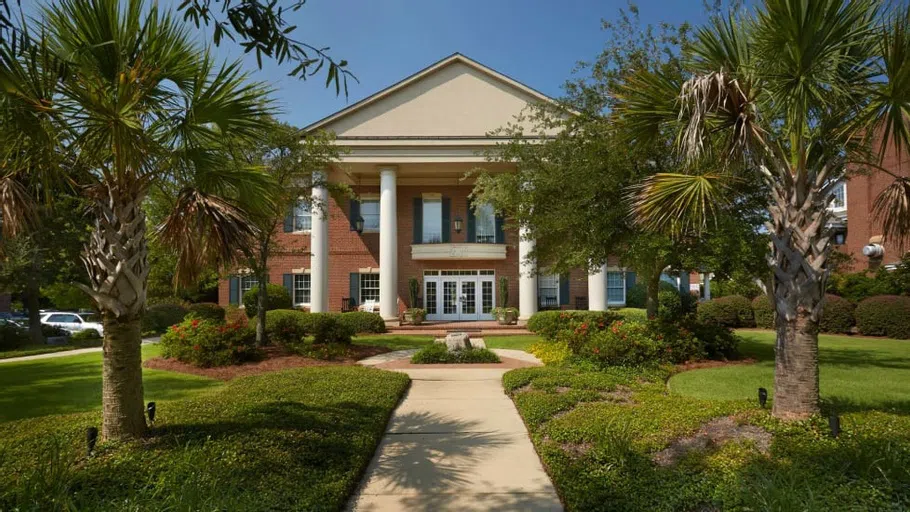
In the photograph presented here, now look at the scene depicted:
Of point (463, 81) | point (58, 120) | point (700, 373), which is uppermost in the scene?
point (463, 81)

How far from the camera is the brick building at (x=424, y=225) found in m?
21.1

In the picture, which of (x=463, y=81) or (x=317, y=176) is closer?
(x=317, y=176)

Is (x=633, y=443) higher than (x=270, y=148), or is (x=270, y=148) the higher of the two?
(x=270, y=148)

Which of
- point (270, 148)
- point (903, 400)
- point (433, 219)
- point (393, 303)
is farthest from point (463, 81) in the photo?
point (903, 400)

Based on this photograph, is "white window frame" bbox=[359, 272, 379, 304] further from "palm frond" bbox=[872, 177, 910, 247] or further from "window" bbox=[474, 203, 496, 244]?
"palm frond" bbox=[872, 177, 910, 247]

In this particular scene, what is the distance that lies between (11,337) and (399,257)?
575 inches

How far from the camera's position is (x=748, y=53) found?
5629 millimetres

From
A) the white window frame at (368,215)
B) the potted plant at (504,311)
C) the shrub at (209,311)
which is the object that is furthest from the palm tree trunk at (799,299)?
the shrub at (209,311)

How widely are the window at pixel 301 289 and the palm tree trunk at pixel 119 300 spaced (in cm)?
1969

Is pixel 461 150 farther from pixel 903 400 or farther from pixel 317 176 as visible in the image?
pixel 903 400

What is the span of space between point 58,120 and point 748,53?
23.0 ft

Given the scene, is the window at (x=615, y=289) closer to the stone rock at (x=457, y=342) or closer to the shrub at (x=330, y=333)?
the stone rock at (x=457, y=342)

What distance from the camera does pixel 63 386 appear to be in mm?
8883

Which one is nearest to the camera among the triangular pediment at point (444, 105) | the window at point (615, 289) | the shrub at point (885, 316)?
the shrub at point (885, 316)
